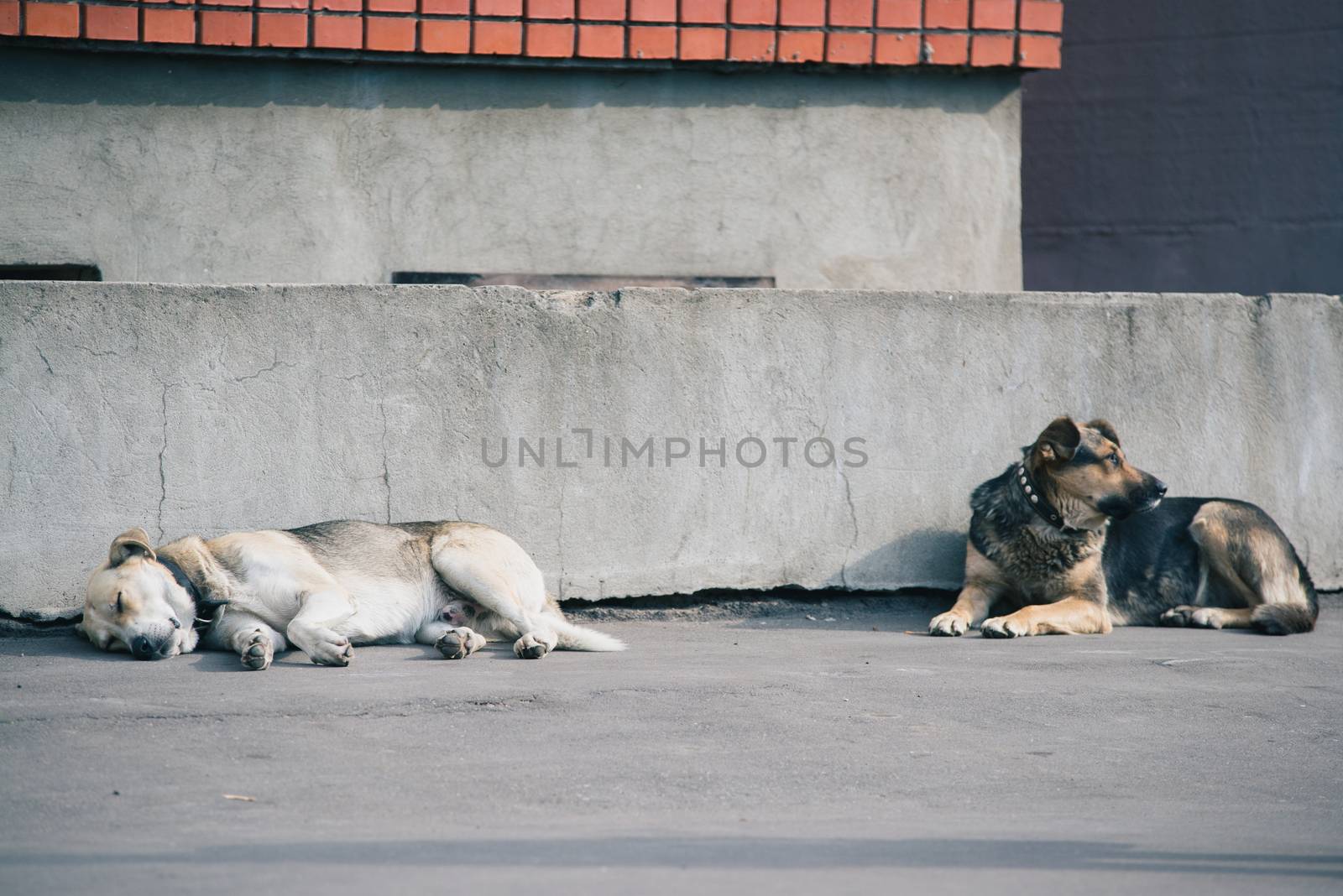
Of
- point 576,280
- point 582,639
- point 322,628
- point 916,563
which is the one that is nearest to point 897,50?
point 576,280

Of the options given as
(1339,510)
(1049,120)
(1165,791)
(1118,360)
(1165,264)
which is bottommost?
(1165,791)

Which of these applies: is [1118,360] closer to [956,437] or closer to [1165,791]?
[956,437]

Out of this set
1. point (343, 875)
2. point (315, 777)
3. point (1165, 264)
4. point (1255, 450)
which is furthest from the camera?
point (1165, 264)

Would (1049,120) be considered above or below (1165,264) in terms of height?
Answer: above

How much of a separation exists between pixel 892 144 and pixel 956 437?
1.85m

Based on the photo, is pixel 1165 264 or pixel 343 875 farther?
pixel 1165 264

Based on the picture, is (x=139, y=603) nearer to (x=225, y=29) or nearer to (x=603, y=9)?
(x=225, y=29)

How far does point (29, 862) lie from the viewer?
3.10 meters

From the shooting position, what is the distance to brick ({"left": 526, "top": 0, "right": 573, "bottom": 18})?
7258mm

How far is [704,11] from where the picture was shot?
743cm

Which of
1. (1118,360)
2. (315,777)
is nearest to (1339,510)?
(1118,360)

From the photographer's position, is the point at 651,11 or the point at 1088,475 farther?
the point at 651,11

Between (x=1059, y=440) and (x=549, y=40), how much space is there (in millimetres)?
3444

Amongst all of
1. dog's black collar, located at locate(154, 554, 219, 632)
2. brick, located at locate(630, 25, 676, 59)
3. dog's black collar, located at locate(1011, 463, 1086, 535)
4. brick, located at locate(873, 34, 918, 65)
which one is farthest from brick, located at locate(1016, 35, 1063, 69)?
dog's black collar, located at locate(154, 554, 219, 632)
